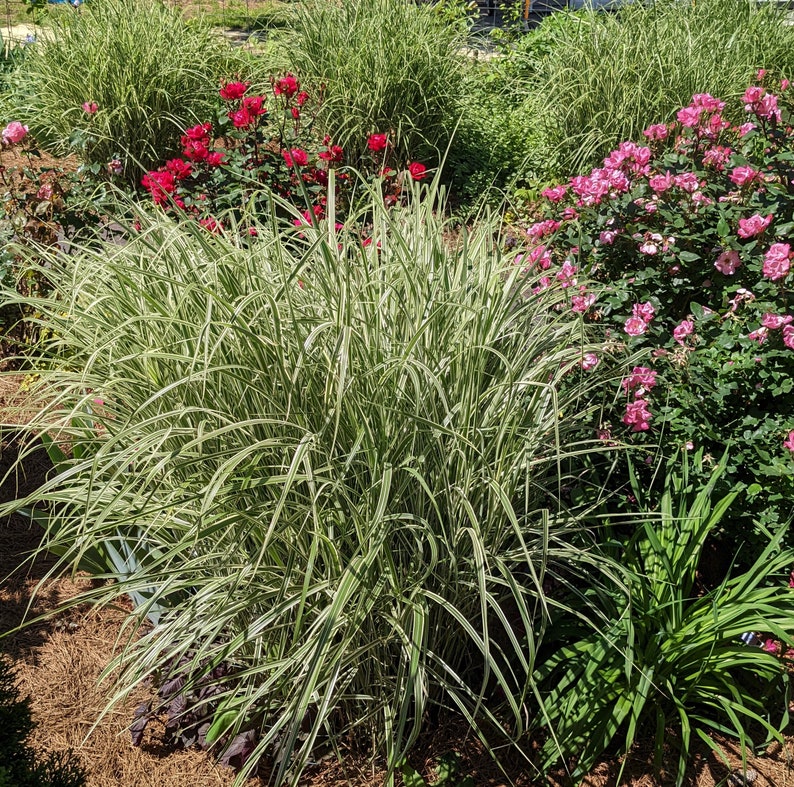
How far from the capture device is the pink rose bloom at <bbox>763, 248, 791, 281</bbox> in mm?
2600

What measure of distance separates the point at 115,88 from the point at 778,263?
3939mm

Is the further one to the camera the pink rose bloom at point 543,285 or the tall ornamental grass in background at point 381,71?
the tall ornamental grass in background at point 381,71

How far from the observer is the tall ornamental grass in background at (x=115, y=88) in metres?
4.91

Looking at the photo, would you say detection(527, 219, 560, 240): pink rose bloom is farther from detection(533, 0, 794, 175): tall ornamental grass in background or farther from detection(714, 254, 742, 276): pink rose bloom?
detection(533, 0, 794, 175): tall ornamental grass in background

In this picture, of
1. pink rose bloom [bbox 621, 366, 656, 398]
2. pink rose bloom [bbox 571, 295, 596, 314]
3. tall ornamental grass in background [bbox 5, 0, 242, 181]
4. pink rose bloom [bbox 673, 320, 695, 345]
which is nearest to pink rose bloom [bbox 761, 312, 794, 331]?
pink rose bloom [bbox 673, 320, 695, 345]

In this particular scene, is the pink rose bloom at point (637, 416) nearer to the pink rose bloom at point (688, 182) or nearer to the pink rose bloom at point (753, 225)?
the pink rose bloom at point (753, 225)

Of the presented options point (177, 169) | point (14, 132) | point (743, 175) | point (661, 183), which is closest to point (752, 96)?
point (743, 175)

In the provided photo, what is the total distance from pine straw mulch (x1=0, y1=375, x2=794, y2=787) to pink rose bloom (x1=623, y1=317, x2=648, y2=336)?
4.22 ft

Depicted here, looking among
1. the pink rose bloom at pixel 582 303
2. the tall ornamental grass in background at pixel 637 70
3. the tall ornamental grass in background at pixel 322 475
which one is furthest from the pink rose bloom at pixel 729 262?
the tall ornamental grass in background at pixel 637 70

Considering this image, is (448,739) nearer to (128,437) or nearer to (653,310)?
(128,437)

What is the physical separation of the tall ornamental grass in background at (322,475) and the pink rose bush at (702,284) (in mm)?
555

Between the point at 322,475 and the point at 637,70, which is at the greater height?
the point at 637,70

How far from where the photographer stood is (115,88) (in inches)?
192

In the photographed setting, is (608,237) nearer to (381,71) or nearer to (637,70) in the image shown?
(637,70)
